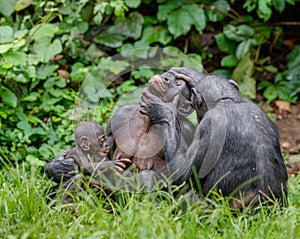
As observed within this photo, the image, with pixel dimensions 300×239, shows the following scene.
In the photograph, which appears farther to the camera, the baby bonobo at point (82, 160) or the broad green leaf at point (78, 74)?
the broad green leaf at point (78, 74)

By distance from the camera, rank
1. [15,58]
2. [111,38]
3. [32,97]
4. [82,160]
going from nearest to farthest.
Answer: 1. [82,160]
2. [15,58]
3. [32,97]
4. [111,38]

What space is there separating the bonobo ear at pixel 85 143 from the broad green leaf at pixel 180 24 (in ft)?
11.2

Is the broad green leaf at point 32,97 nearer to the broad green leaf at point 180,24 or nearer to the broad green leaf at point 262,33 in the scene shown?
the broad green leaf at point 180,24

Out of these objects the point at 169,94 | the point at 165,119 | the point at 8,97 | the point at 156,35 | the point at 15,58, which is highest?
the point at 169,94

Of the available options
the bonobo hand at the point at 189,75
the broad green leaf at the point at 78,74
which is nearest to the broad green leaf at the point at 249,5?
the broad green leaf at the point at 78,74

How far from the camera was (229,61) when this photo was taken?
8.83m

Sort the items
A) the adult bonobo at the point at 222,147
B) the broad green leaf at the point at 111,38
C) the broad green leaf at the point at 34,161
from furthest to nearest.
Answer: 1. the broad green leaf at the point at 111,38
2. the broad green leaf at the point at 34,161
3. the adult bonobo at the point at 222,147

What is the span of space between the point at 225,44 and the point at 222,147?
165 inches

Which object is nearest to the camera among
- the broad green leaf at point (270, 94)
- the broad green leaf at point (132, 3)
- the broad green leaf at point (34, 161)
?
the broad green leaf at point (34, 161)

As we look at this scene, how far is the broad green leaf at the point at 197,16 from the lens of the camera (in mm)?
8492

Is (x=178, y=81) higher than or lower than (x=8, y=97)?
higher

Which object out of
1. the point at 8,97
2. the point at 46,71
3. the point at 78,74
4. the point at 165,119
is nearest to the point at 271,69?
the point at 78,74

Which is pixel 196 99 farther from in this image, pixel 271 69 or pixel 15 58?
pixel 271 69

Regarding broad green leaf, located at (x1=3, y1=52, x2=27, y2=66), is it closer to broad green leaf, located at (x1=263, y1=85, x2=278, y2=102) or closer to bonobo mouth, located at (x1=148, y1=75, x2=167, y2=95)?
bonobo mouth, located at (x1=148, y1=75, x2=167, y2=95)
